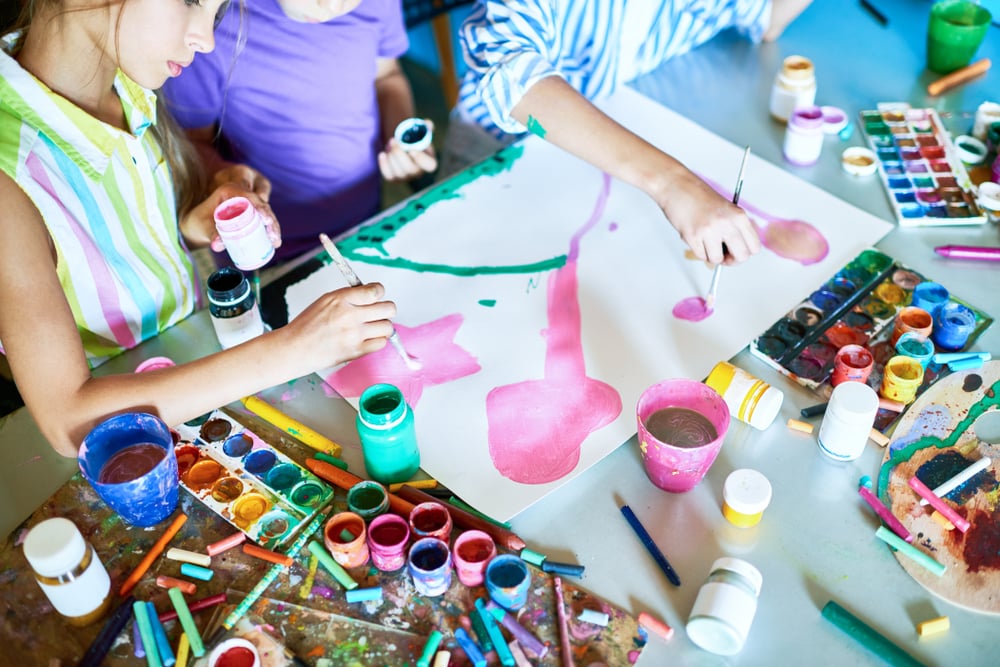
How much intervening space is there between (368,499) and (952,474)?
66 centimetres

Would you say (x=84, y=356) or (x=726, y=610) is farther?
(x=84, y=356)

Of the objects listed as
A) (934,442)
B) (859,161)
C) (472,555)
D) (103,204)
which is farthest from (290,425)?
(859,161)

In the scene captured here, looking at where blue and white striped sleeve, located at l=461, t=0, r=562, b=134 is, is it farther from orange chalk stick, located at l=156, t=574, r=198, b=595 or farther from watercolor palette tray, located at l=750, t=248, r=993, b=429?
orange chalk stick, located at l=156, t=574, r=198, b=595

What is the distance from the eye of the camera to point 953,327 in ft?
3.43

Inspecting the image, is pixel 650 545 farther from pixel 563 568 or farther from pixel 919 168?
pixel 919 168

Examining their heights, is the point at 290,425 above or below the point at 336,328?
below

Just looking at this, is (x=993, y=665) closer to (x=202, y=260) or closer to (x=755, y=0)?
(x=755, y=0)

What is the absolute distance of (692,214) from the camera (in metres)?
1.13

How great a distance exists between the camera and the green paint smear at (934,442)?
0.94 metres

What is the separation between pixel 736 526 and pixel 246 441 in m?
0.57

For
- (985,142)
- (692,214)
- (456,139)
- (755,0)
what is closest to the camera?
(692,214)

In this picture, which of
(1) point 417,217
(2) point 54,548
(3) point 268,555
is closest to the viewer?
(2) point 54,548

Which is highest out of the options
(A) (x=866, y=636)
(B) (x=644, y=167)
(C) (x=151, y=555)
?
(B) (x=644, y=167)

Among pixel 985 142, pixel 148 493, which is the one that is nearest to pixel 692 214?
pixel 985 142
